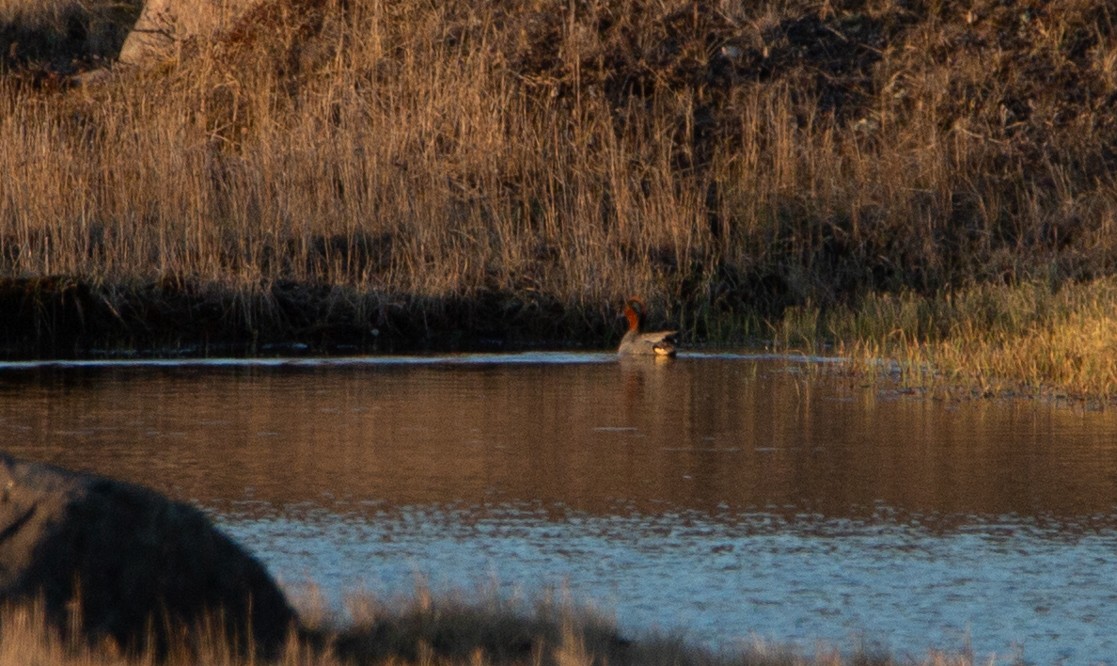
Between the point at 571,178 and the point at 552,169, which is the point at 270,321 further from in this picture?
the point at 571,178

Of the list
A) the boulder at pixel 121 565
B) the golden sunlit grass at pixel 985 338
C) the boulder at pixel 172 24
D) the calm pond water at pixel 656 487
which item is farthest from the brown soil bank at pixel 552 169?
the boulder at pixel 121 565

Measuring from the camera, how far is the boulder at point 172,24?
23.4 m

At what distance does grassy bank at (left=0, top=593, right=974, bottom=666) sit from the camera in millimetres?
4621

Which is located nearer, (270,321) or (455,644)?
(455,644)

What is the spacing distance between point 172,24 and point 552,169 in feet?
29.5

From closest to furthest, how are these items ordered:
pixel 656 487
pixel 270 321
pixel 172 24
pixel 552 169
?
pixel 656 487, pixel 270 321, pixel 552 169, pixel 172 24

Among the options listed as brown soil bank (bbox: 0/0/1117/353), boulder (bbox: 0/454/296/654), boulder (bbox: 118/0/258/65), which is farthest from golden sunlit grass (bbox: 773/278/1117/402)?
boulder (bbox: 118/0/258/65)

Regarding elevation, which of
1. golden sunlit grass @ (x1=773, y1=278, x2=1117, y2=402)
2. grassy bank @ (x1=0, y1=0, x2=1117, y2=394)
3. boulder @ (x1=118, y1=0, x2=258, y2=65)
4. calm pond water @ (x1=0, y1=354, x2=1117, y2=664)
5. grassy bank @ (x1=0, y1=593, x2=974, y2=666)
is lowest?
grassy bank @ (x1=0, y1=593, x2=974, y2=666)

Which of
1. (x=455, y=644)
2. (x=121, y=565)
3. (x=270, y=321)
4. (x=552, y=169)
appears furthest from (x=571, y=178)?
(x=121, y=565)

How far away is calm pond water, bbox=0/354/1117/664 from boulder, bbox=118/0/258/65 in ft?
38.1

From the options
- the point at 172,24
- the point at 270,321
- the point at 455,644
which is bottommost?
the point at 455,644

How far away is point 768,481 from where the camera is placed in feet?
27.3

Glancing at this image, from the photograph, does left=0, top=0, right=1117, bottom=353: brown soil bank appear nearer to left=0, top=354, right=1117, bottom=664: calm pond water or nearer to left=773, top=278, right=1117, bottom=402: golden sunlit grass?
left=773, top=278, right=1117, bottom=402: golden sunlit grass

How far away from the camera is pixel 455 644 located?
5.11 meters
